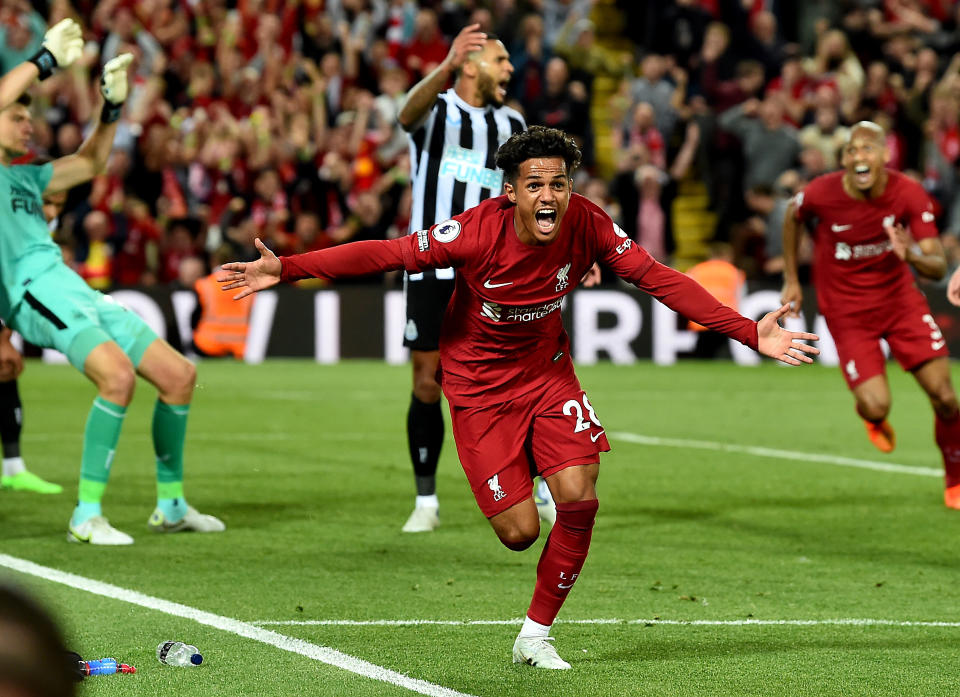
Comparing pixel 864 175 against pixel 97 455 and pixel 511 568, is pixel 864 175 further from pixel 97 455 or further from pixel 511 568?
pixel 97 455

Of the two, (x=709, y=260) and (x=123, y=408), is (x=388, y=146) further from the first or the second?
(x=123, y=408)

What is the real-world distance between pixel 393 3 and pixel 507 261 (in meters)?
17.0

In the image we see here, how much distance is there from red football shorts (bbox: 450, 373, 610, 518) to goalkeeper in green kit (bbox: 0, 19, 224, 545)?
240 centimetres

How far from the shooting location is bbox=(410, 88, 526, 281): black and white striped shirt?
25.5 ft

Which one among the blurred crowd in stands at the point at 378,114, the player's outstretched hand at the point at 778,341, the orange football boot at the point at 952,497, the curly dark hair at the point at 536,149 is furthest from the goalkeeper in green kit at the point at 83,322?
the blurred crowd in stands at the point at 378,114

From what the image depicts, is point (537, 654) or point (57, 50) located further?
point (57, 50)

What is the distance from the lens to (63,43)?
24.2 feet

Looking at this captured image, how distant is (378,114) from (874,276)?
40.1 ft

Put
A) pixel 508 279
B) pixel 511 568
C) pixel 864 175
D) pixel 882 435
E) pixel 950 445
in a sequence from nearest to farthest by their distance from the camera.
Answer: pixel 508 279
pixel 511 568
pixel 950 445
pixel 864 175
pixel 882 435

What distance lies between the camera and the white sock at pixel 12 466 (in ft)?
30.2

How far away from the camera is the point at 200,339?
1900 centimetres

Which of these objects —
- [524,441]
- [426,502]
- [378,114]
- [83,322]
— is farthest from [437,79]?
[378,114]

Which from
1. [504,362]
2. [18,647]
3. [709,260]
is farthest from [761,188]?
[18,647]

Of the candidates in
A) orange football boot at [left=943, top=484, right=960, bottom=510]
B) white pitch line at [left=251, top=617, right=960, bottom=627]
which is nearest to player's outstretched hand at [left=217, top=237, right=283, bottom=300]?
white pitch line at [left=251, top=617, right=960, bottom=627]
